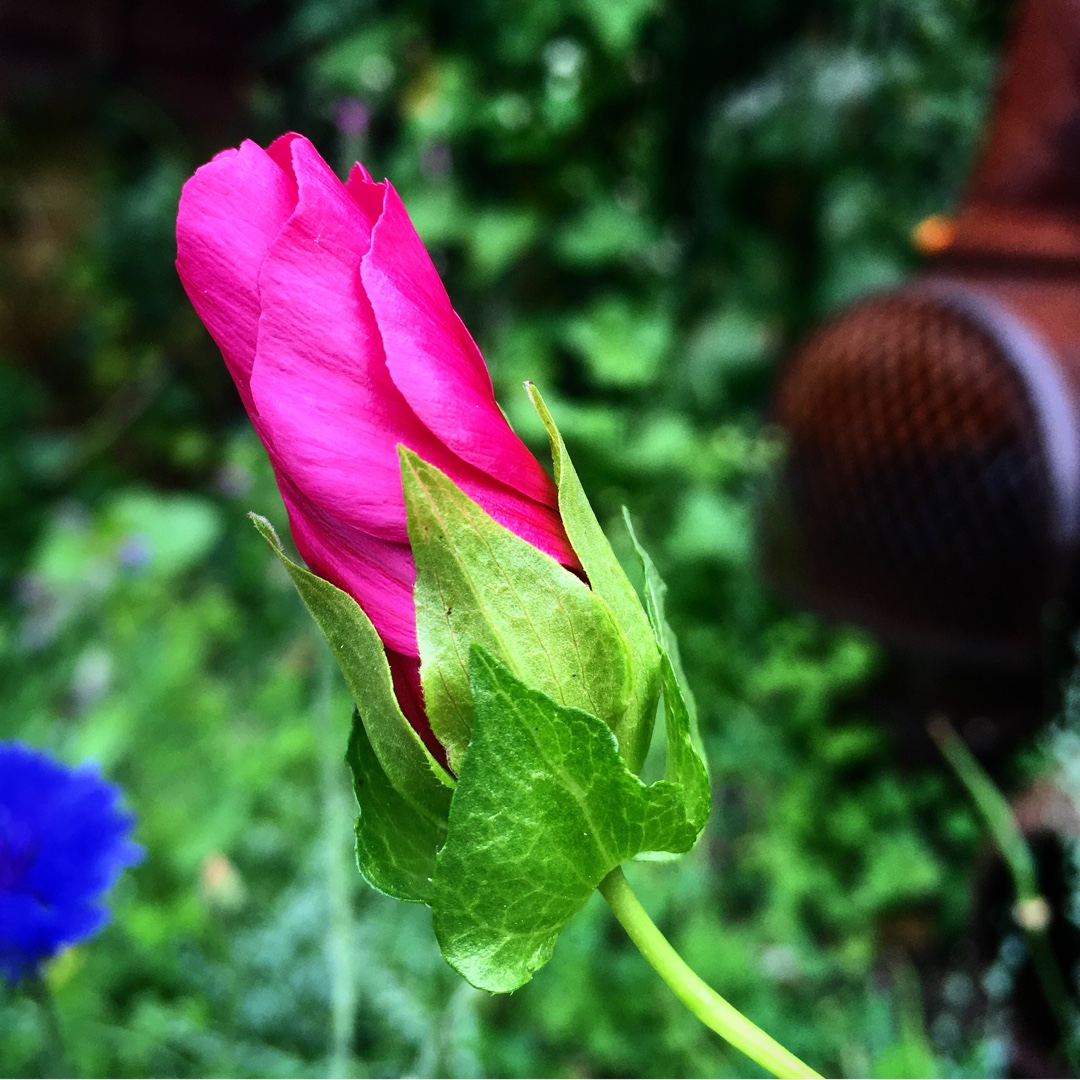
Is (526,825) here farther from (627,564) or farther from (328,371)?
(627,564)

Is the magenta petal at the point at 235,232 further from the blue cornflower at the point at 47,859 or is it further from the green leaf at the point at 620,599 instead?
the blue cornflower at the point at 47,859

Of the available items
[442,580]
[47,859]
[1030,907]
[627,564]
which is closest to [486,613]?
[442,580]

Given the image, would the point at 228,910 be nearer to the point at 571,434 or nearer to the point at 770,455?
the point at 770,455

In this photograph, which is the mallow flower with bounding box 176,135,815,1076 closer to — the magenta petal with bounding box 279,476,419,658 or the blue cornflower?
the magenta petal with bounding box 279,476,419,658

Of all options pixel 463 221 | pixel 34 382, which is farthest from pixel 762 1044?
pixel 34 382

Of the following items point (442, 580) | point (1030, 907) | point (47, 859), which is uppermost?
point (442, 580)

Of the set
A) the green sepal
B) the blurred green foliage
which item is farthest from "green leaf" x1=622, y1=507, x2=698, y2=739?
the blurred green foliage

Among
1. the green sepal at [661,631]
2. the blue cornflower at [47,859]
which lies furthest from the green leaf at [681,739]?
the blue cornflower at [47,859]

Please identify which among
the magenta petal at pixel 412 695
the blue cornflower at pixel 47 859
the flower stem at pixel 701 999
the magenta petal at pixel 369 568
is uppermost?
the magenta petal at pixel 369 568
